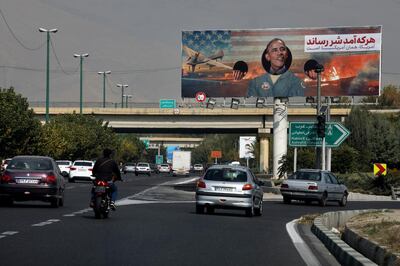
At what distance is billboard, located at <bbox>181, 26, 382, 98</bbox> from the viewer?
200 feet

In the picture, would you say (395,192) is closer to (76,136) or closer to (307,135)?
(307,135)

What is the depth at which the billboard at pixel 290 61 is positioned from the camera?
61.0 meters

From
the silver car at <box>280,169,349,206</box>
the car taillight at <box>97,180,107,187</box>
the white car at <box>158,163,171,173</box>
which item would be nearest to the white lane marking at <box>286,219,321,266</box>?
the car taillight at <box>97,180,107,187</box>

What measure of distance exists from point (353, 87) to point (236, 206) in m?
35.5

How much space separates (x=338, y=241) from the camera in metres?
16.5

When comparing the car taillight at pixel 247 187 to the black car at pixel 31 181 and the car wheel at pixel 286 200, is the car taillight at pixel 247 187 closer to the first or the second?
the black car at pixel 31 181

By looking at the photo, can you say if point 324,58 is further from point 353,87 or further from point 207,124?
point 207,124

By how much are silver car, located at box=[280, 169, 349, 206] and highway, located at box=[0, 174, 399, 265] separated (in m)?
12.0

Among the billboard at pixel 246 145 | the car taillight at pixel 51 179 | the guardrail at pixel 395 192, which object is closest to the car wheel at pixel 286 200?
the guardrail at pixel 395 192

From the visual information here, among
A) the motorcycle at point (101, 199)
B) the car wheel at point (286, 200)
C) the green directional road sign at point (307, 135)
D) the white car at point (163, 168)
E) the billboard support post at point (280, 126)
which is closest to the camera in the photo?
the motorcycle at point (101, 199)

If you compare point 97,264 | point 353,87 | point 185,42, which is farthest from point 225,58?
point 97,264

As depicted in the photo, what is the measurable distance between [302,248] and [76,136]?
3168 inches

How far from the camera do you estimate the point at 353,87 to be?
61.4 meters

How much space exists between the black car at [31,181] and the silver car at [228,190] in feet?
14.1
